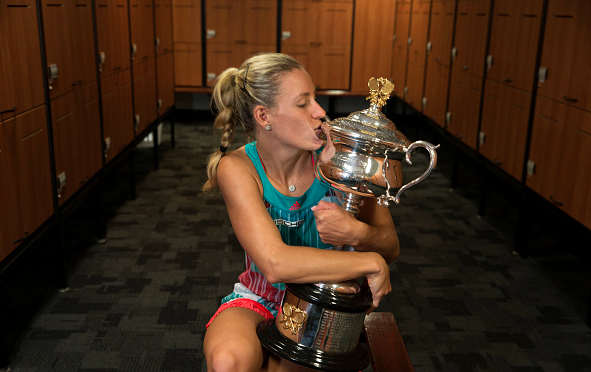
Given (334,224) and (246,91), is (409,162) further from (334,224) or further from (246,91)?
(246,91)

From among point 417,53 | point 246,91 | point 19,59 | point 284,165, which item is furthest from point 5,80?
point 417,53

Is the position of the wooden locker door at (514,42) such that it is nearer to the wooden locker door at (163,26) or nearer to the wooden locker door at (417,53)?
the wooden locker door at (417,53)

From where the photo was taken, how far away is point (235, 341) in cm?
142

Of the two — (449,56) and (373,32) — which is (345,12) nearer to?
(373,32)

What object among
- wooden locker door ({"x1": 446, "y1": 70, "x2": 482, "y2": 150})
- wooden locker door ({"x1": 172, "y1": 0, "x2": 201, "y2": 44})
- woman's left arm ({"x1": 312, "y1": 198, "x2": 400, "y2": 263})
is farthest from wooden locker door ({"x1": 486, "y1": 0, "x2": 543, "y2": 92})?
wooden locker door ({"x1": 172, "y1": 0, "x2": 201, "y2": 44})

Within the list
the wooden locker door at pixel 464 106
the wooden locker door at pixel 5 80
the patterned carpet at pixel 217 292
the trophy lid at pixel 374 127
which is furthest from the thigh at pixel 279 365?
the wooden locker door at pixel 464 106

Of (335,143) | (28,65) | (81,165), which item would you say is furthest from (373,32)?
(335,143)

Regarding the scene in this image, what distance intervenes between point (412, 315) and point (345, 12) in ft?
17.0

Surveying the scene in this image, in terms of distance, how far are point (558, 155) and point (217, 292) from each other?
189cm

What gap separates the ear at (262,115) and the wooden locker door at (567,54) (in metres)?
1.86

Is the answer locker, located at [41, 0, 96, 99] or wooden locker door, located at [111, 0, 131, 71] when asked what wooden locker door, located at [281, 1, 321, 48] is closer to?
wooden locker door, located at [111, 0, 131, 71]

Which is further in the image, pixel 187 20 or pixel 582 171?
pixel 187 20

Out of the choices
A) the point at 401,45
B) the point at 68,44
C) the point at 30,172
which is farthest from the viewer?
the point at 401,45

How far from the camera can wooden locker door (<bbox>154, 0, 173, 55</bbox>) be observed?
521 cm
